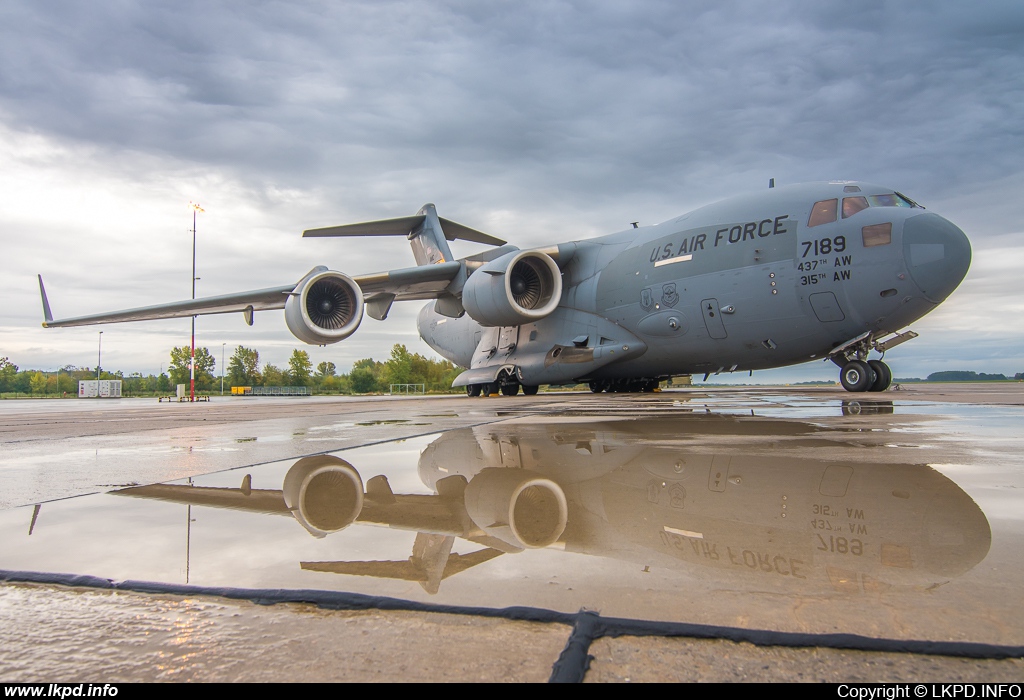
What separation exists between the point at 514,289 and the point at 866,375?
6.77 metres

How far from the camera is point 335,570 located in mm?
1279

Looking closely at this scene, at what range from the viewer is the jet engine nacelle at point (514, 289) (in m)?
12.0

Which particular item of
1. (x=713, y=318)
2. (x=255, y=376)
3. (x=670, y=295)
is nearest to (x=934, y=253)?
(x=713, y=318)

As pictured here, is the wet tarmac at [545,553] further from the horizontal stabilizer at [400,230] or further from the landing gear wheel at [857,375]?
the horizontal stabilizer at [400,230]

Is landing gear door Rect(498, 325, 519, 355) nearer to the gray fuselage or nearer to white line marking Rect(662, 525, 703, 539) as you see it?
the gray fuselage

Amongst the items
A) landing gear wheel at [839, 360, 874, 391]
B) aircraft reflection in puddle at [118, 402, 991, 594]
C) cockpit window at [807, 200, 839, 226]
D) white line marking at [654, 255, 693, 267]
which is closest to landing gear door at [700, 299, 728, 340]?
white line marking at [654, 255, 693, 267]

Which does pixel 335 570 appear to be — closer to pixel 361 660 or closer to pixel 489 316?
pixel 361 660

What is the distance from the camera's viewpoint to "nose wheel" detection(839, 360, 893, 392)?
1025cm

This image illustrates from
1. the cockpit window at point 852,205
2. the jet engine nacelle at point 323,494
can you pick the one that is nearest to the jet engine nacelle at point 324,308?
the cockpit window at point 852,205

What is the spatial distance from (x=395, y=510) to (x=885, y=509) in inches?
58.6

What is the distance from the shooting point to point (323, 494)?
2.13 m

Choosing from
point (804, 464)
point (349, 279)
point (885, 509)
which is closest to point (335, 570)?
point (885, 509)

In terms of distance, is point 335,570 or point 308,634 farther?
point 335,570

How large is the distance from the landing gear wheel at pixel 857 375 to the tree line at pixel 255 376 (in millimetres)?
42548
